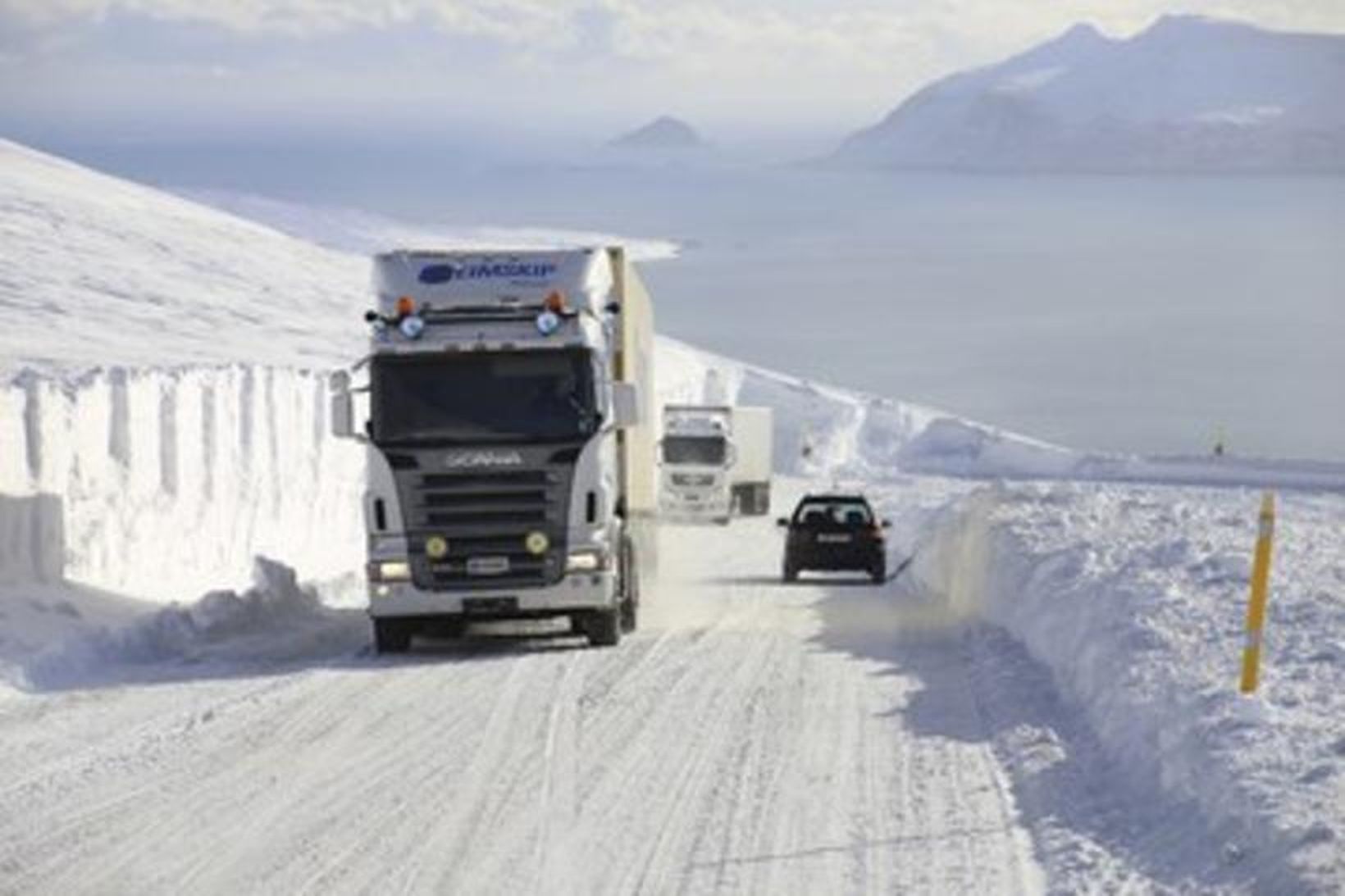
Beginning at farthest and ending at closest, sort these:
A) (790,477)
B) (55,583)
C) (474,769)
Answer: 1. (790,477)
2. (55,583)
3. (474,769)

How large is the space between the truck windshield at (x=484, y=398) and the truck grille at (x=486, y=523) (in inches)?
14.5

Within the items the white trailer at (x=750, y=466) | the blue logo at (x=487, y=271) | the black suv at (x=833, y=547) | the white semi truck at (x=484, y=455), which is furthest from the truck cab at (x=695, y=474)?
the white semi truck at (x=484, y=455)

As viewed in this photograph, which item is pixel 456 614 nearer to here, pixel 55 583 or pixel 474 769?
pixel 55 583

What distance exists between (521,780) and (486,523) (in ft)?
24.6

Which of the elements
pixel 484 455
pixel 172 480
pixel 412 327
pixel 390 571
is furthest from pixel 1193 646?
pixel 172 480

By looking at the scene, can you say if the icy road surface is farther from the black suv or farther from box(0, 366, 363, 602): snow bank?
the black suv

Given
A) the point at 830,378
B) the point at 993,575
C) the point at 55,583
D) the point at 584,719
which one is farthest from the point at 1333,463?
the point at 830,378

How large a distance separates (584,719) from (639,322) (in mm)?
11979

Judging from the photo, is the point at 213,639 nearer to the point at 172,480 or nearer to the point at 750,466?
the point at 172,480

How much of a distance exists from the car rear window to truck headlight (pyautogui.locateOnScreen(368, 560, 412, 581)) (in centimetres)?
1661

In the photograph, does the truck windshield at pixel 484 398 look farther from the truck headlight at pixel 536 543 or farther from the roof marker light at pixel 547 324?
the truck headlight at pixel 536 543

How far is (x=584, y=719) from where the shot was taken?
51.1ft

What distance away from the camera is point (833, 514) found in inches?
1469

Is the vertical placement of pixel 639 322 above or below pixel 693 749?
above
